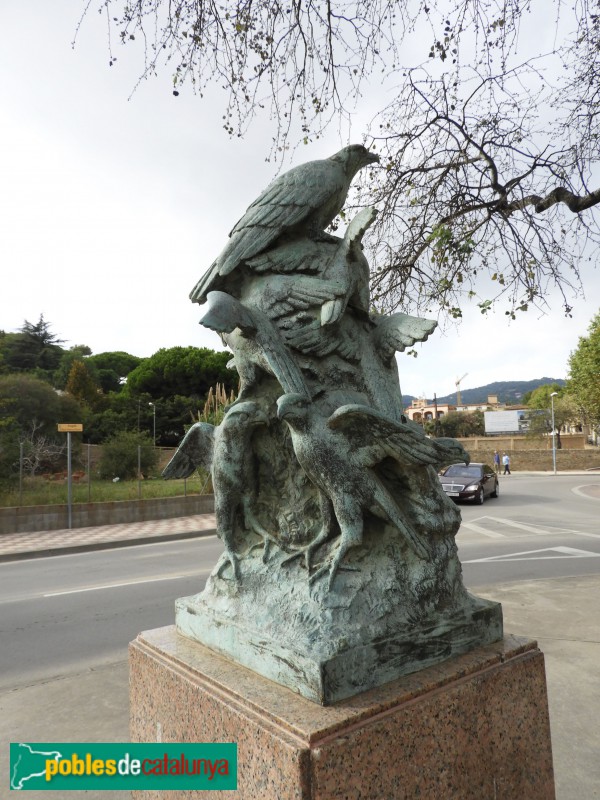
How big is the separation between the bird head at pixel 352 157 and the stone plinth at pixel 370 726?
2.23m

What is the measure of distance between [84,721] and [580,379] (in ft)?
100

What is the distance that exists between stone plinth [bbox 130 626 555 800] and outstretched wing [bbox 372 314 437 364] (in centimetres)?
129

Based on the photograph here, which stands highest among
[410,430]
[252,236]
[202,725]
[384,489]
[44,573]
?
[252,236]

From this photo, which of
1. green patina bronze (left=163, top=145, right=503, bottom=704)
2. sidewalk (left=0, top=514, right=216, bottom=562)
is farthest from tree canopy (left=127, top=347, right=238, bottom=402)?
green patina bronze (left=163, top=145, right=503, bottom=704)

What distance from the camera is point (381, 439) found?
Answer: 83.6 inches

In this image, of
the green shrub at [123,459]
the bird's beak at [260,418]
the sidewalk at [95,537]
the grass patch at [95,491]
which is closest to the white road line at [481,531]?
the sidewalk at [95,537]

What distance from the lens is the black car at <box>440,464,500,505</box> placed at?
49.2 feet

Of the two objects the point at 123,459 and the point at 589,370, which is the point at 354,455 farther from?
the point at 589,370

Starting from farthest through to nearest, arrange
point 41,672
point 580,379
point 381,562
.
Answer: point 580,379, point 41,672, point 381,562

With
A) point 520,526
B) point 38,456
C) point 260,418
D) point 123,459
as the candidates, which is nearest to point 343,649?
point 260,418

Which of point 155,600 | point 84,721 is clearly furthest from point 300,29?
point 155,600

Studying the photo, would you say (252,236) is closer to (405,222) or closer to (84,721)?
(84,721)

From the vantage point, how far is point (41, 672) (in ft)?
13.7

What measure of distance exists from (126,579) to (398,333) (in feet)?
20.7
